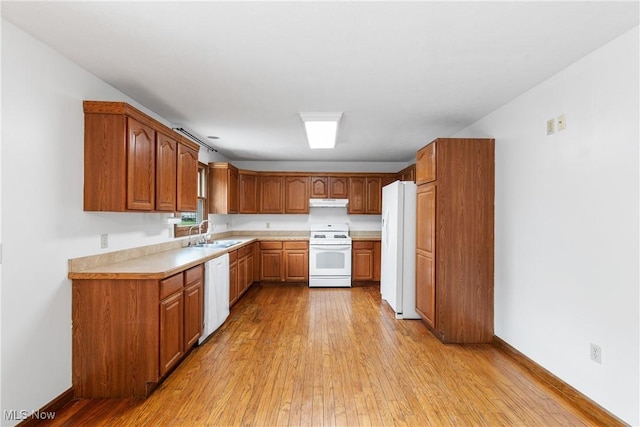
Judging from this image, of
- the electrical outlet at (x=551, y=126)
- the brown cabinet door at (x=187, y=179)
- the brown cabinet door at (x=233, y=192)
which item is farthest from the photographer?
the brown cabinet door at (x=233, y=192)

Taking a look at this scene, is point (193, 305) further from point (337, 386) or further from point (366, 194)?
point (366, 194)

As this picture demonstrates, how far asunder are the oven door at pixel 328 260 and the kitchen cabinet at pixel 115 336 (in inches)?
Answer: 139

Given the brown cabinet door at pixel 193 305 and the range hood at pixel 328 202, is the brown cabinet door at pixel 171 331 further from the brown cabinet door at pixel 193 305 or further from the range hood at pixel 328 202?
the range hood at pixel 328 202

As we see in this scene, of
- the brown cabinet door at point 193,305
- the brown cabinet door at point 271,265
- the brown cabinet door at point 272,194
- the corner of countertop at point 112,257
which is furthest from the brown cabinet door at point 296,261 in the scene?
the brown cabinet door at point 193,305

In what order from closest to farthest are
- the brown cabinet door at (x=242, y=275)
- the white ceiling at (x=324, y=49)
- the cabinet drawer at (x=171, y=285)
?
the white ceiling at (x=324, y=49), the cabinet drawer at (x=171, y=285), the brown cabinet door at (x=242, y=275)

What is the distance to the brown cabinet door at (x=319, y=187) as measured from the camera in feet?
20.0

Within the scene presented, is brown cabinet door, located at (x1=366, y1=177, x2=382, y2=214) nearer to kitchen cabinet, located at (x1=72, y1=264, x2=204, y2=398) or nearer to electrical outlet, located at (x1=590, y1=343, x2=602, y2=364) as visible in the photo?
electrical outlet, located at (x1=590, y1=343, x2=602, y2=364)

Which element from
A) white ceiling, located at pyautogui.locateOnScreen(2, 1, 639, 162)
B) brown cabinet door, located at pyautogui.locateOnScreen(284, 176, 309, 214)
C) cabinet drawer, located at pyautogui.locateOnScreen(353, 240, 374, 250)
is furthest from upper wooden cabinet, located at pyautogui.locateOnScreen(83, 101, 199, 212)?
cabinet drawer, located at pyautogui.locateOnScreen(353, 240, 374, 250)

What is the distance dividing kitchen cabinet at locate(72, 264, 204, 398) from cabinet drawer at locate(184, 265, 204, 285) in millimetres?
490

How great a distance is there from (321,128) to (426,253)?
1876mm

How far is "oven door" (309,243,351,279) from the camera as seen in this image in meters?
5.69

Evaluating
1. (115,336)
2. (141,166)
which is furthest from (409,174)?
(115,336)

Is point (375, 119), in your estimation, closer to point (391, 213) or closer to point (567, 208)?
point (391, 213)

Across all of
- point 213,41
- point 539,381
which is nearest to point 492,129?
point 539,381
